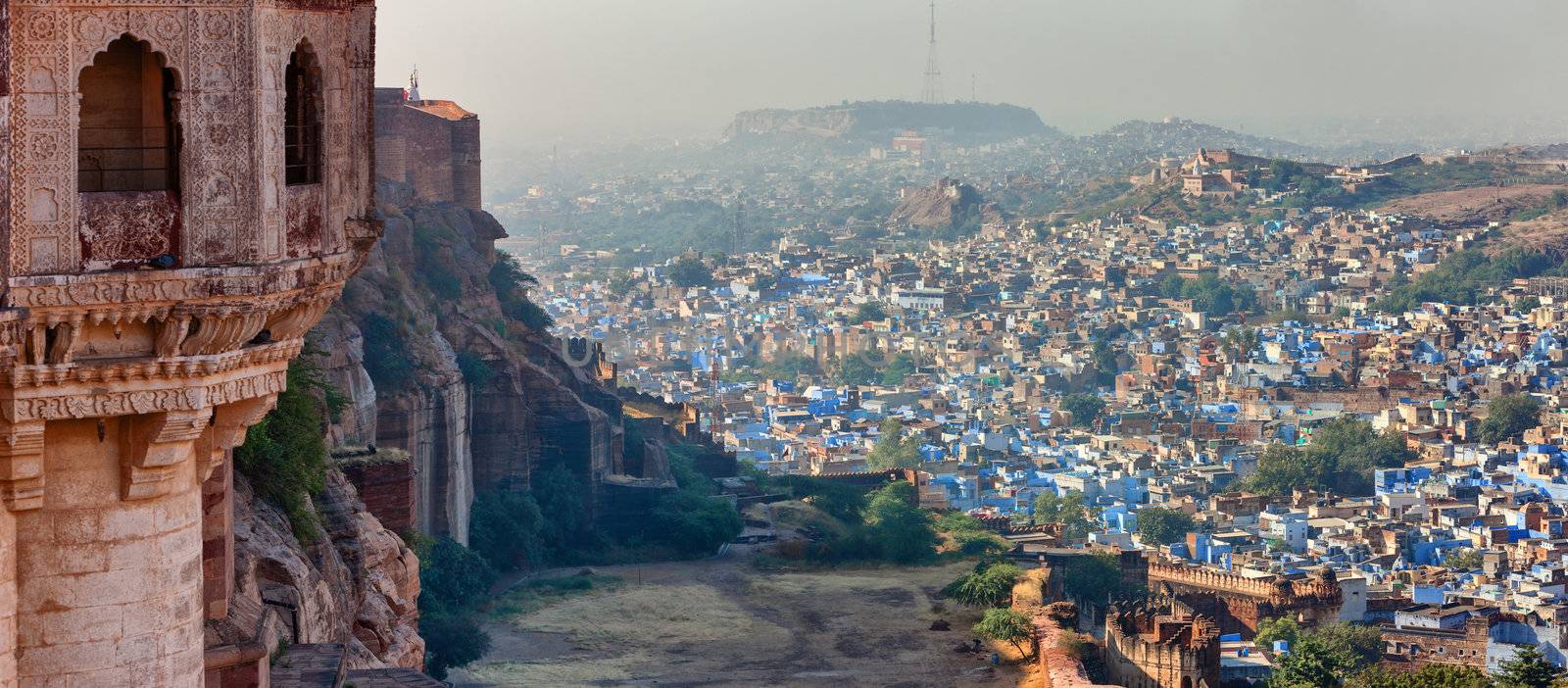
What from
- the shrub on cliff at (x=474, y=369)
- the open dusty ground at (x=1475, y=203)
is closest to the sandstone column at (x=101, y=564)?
the shrub on cliff at (x=474, y=369)

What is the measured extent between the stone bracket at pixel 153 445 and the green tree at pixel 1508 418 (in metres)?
55.0

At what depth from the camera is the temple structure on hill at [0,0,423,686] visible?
249 inches

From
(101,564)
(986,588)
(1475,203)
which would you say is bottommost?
(986,588)

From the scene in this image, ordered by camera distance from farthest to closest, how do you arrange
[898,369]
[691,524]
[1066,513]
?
[898,369]
[1066,513]
[691,524]

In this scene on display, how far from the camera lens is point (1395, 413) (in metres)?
62.2

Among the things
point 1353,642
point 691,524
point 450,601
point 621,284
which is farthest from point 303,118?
point 621,284

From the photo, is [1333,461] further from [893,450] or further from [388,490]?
[388,490]

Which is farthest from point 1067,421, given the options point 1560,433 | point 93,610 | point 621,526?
point 93,610

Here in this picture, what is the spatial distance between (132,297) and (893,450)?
1995 inches

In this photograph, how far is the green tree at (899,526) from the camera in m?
32.8

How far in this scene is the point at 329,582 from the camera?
1422cm

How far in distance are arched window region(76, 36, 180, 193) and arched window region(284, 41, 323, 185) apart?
0.55 m

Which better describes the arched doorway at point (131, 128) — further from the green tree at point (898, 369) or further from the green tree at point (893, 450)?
the green tree at point (898, 369)

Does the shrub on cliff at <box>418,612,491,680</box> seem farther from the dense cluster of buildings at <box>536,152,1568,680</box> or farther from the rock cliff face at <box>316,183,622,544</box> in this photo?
the dense cluster of buildings at <box>536,152,1568,680</box>
